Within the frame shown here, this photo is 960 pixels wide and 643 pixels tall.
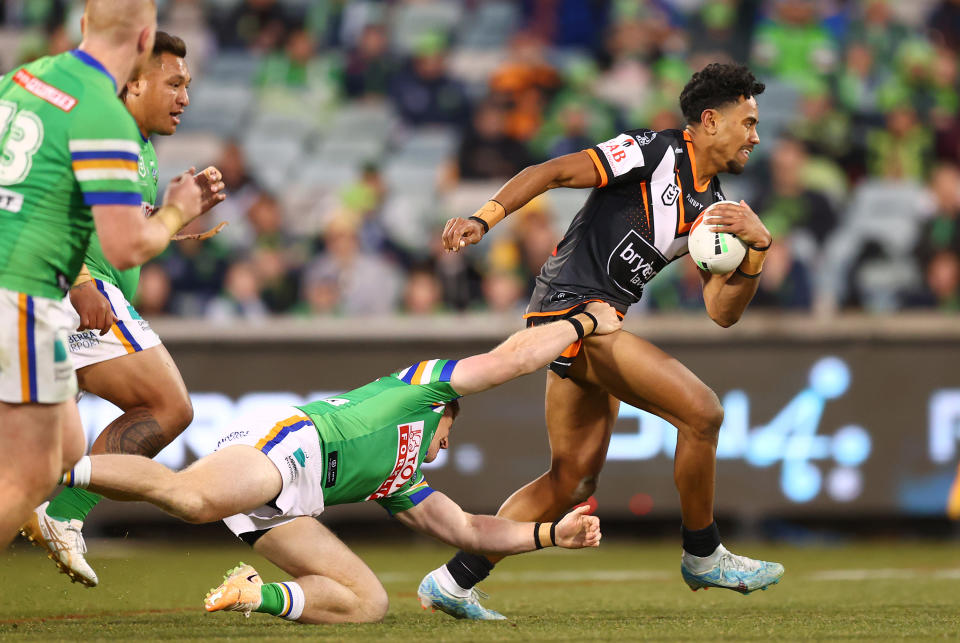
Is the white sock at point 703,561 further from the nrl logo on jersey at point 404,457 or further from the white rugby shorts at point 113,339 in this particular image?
the white rugby shorts at point 113,339

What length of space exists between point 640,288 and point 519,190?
3.08ft

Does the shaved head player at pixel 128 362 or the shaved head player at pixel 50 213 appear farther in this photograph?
the shaved head player at pixel 128 362

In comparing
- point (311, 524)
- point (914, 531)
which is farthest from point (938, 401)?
point (311, 524)

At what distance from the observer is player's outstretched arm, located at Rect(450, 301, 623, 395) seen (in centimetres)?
555

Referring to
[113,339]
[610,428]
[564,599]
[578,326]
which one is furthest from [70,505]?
[564,599]

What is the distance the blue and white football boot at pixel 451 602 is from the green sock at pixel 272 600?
979mm

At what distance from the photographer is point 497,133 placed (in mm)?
13023

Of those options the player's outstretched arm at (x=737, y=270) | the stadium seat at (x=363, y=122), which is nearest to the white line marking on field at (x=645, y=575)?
the player's outstretched arm at (x=737, y=270)

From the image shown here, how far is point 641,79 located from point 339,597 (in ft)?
32.1

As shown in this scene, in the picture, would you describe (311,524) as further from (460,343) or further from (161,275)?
(161,275)

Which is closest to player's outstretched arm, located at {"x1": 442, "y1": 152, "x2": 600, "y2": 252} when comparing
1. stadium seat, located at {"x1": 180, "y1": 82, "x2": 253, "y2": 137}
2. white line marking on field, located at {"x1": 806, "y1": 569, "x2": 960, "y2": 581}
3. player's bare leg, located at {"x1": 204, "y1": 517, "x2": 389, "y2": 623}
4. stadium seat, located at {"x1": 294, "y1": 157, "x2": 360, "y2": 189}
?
player's bare leg, located at {"x1": 204, "y1": 517, "x2": 389, "y2": 623}

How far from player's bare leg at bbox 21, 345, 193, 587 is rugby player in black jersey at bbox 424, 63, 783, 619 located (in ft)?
4.71

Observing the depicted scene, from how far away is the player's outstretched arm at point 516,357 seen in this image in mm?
5555

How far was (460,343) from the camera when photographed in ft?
33.2
